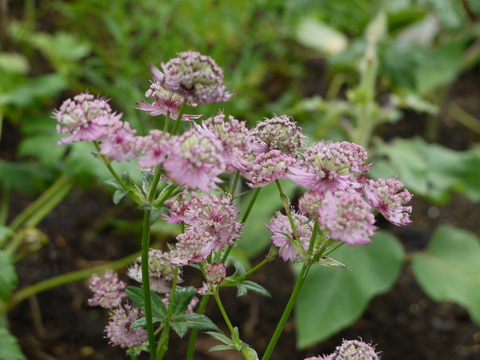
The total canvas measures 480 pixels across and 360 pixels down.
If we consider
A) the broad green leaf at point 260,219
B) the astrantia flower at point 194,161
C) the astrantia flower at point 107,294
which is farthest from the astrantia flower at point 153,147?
the broad green leaf at point 260,219

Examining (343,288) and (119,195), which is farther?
(343,288)

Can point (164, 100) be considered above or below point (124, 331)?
above

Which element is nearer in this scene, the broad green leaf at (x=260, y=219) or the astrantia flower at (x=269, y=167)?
the astrantia flower at (x=269, y=167)

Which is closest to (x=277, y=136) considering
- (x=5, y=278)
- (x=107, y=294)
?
(x=107, y=294)

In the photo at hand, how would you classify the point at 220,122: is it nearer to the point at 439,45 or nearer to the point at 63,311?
the point at 63,311

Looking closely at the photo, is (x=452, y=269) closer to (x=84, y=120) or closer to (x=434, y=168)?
(x=434, y=168)

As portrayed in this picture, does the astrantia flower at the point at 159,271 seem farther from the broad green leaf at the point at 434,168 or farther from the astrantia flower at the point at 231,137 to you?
the broad green leaf at the point at 434,168


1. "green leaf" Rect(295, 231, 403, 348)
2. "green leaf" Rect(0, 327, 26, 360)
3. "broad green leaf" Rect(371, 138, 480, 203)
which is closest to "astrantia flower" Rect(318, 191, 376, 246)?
"green leaf" Rect(0, 327, 26, 360)
